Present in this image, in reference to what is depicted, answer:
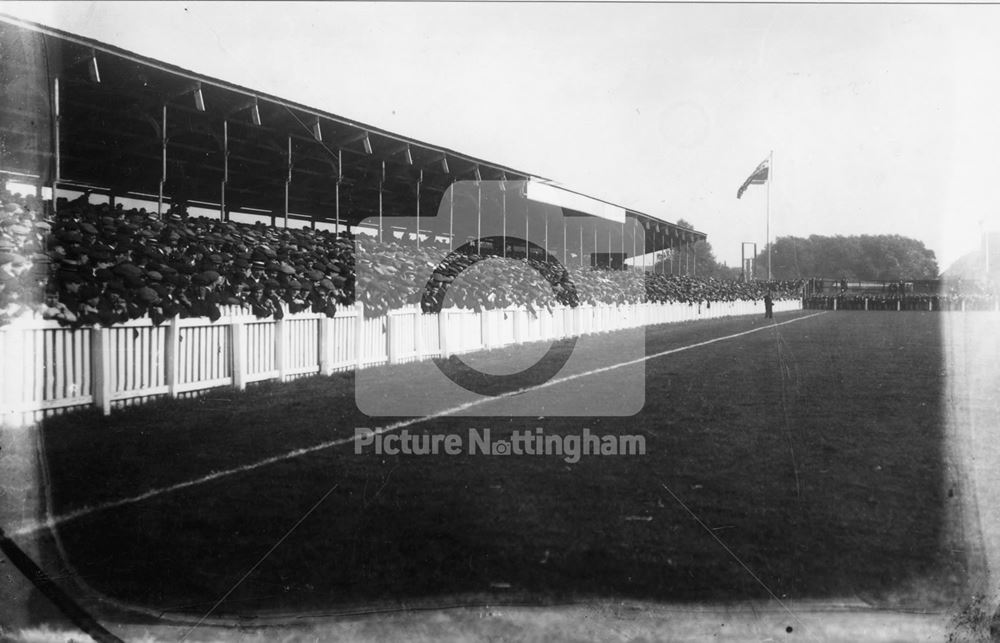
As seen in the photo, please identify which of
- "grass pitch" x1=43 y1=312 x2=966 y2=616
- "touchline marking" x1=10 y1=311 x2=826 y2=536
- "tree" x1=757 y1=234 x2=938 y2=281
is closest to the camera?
"grass pitch" x1=43 y1=312 x2=966 y2=616

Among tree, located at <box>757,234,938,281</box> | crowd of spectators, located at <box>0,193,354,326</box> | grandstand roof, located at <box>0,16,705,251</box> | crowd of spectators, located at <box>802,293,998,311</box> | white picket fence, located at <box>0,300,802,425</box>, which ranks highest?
tree, located at <box>757,234,938,281</box>

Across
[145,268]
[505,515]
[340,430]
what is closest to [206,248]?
[145,268]

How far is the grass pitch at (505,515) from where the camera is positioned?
3.46 metres

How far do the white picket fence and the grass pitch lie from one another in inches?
12.4

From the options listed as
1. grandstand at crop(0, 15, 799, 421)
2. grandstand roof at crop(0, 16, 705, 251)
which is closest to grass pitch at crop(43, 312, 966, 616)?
grandstand at crop(0, 15, 799, 421)

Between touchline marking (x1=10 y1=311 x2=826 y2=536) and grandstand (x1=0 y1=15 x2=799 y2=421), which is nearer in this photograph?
touchline marking (x1=10 y1=311 x2=826 y2=536)

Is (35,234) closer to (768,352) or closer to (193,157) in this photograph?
(193,157)

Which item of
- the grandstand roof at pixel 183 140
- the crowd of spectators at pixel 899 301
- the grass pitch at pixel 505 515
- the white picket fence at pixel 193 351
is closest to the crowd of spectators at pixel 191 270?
the white picket fence at pixel 193 351

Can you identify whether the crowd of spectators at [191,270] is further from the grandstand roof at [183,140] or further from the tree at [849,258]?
the tree at [849,258]

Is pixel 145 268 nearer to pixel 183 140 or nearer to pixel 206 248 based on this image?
pixel 206 248

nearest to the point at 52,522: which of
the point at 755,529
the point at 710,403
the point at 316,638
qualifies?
the point at 316,638

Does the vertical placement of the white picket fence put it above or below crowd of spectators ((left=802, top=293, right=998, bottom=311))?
below

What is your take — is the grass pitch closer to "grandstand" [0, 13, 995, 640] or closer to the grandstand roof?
"grandstand" [0, 13, 995, 640]

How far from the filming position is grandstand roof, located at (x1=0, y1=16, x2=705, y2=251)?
10258 millimetres
